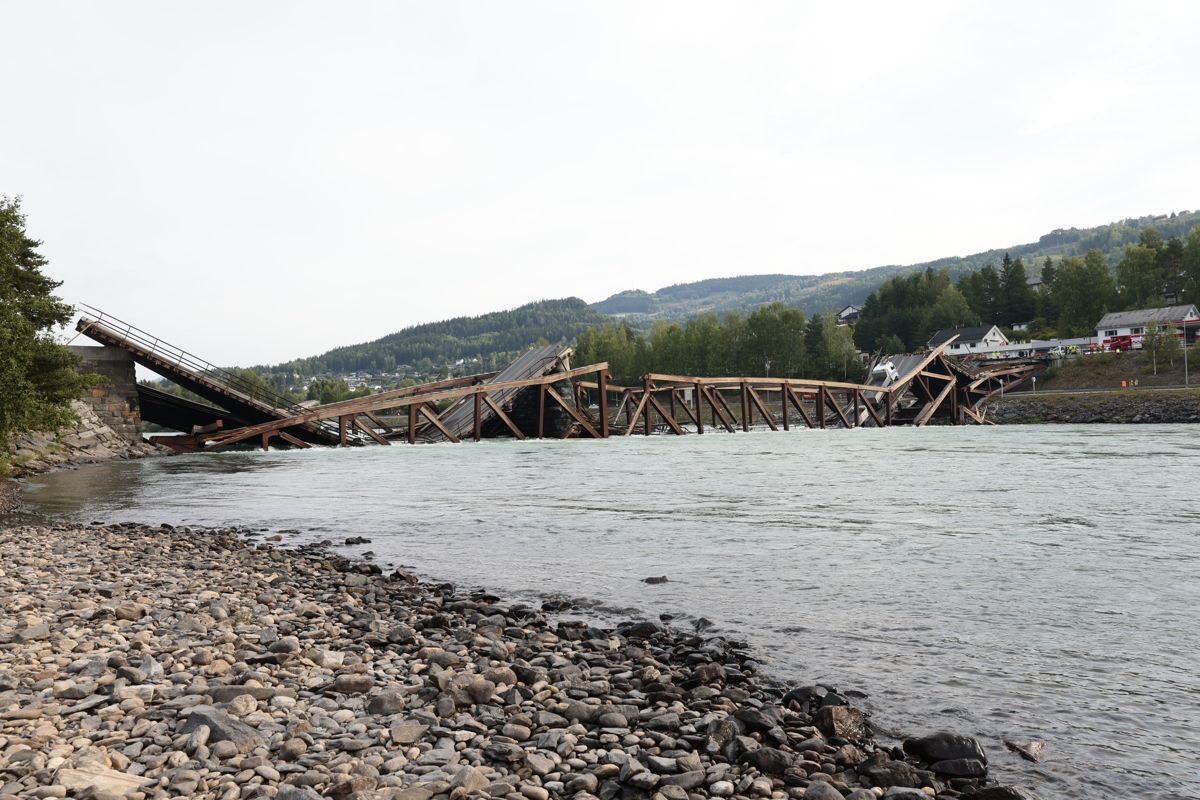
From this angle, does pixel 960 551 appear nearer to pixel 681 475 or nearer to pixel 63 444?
pixel 681 475

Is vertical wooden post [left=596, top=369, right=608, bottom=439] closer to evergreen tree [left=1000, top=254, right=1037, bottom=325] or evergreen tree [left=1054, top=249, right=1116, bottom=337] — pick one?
evergreen tree [left=1054, top=249, right=1116, bottom=337]

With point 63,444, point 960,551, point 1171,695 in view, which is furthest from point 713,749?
point 63,444

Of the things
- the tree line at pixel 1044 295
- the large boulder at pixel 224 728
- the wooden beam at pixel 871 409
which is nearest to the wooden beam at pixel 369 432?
the large boulder at pixel 224 728

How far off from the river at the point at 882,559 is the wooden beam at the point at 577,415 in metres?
18.8

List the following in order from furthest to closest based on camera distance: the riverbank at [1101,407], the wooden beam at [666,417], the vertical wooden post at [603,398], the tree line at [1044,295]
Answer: the tree line at [1044,295] < the riverbank at [1101,407] < the wooden beam at [666,417] < the vertical wooden post at [603,398]

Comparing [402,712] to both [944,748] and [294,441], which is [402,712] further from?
[294,441]

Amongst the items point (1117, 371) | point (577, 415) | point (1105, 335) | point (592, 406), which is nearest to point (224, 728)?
point (577, 415)

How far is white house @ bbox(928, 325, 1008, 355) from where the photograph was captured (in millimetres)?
122500

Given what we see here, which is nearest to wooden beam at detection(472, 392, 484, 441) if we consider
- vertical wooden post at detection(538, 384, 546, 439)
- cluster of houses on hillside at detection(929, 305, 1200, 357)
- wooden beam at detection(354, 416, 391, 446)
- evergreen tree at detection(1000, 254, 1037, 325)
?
vertical wooden post at detection(538, 384, 546, 439)

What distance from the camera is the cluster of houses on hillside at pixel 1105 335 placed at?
327 ft

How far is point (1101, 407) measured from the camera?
71812mm

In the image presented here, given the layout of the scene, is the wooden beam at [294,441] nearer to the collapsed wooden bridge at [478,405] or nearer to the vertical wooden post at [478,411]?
the collapsed wooden bridge at [478,405]

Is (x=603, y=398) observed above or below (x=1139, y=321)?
below

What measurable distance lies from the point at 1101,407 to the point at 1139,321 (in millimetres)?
44449
